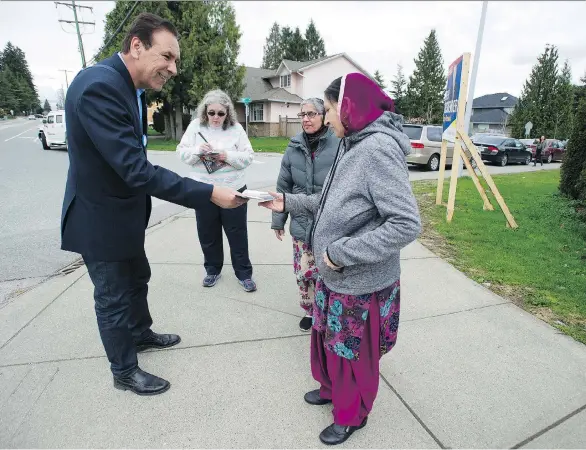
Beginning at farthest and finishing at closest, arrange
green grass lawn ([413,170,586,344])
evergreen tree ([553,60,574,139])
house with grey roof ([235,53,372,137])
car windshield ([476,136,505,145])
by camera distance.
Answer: evergreen tree ([553,60,574,139]) < house with grey roof ([235,53,372,137]) < car windshield ([476,136,505,145]) < green grass lawn ([413,170,586,344])

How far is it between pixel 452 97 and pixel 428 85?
165 ft

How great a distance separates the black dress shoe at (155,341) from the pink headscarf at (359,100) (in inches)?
82.7

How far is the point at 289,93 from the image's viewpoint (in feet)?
119

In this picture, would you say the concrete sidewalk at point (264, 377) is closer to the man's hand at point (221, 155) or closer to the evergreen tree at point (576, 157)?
the man's hand at point (221, 155)

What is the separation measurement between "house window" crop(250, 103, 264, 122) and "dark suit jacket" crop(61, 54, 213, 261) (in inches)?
1398

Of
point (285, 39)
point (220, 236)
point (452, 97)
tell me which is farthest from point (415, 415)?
point (285, 39)

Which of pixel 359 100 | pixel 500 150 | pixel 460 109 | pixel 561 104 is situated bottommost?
pixel 500 150

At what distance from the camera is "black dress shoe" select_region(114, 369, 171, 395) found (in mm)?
2338

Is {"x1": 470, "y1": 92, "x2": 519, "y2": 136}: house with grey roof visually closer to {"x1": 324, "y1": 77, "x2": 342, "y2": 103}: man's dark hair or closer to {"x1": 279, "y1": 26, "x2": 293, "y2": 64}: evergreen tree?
{"x1": 279, "y1": 26, "x2": 293, "y2": 64}: evergreen tree

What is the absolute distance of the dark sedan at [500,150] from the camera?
1862 cm

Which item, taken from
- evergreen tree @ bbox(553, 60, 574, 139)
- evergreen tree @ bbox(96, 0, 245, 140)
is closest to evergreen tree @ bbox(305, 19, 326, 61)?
evergreen tree @ bbox(553, 60, 574, 139)

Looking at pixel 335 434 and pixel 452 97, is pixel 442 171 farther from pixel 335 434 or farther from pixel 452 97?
pixel 335 434

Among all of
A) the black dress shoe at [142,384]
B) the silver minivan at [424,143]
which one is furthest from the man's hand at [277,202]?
the silver minivan at [424,143]

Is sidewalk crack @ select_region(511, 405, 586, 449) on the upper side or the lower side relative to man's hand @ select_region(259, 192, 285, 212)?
lower
